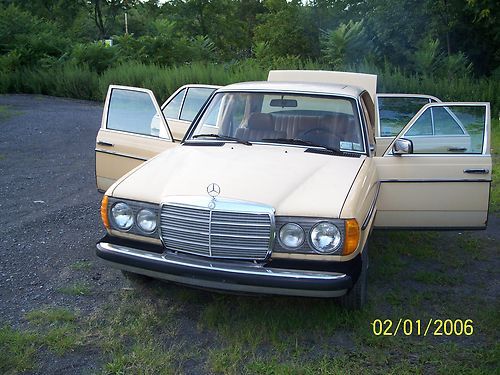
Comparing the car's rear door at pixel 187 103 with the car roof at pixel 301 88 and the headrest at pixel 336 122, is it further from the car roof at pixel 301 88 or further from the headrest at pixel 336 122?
the headrest at pixel 336 122

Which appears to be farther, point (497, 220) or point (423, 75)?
point (423, 75)

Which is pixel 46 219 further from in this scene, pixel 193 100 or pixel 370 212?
pixel 370 212

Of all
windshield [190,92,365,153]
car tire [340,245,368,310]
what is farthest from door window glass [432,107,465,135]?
car tire [340,245,368,310]

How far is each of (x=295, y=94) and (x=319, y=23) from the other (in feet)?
88.2

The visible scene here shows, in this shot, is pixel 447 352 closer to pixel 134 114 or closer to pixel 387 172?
pixel 387 172

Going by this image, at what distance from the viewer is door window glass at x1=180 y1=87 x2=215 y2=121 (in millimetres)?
7219

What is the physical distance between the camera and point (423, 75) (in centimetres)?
1891

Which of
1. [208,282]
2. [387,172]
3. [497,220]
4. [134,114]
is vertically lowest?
[497,220]

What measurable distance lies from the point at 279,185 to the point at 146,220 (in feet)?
3.03

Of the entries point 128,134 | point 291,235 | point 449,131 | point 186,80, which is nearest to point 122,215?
point 291,235

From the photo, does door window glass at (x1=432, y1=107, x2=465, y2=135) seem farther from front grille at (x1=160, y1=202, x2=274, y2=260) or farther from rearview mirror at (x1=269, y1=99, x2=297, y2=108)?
front grille at (x1=160, y1=202, x2=274, y2=260)

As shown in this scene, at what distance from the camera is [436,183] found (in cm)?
486

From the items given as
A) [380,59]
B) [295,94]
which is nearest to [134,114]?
[295,94]

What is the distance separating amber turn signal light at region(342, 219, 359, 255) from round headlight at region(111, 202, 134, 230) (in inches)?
56.8
